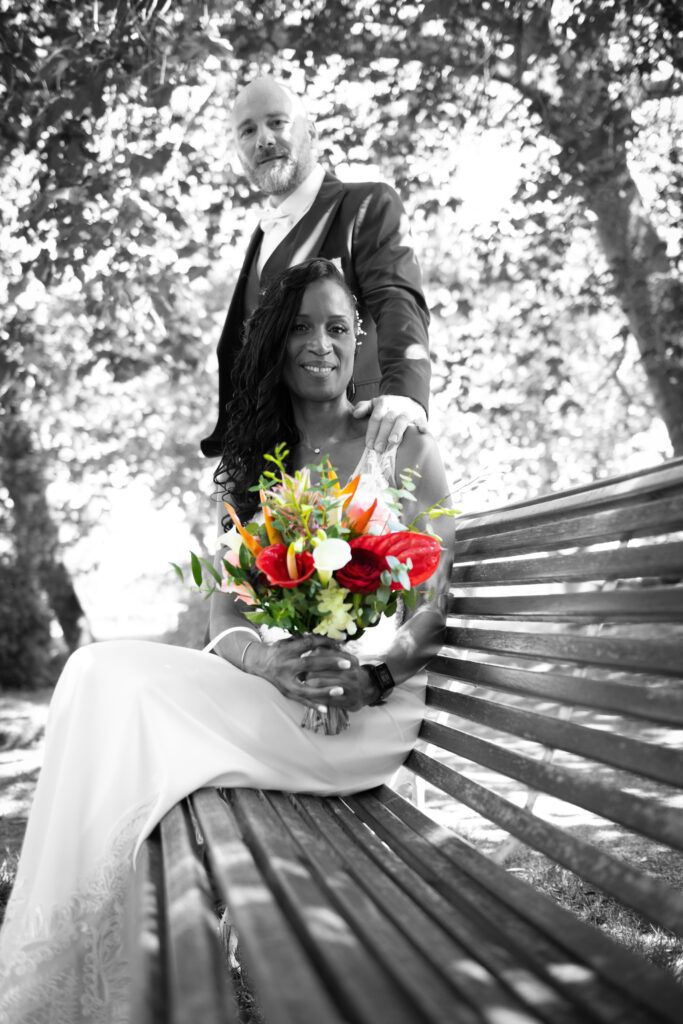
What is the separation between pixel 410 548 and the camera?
2529mm

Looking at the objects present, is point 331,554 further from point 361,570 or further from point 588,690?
point 588,690

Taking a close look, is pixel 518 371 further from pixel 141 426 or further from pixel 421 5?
pixel 141 426

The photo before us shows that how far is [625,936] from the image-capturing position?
11.0 feet

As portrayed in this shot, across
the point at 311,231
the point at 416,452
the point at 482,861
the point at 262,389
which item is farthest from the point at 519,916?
the point at 311,231

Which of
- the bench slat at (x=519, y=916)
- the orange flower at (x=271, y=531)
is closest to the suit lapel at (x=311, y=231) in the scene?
the orange flower at (x=271, y=531)

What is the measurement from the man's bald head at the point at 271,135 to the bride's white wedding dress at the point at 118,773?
2.39 metres

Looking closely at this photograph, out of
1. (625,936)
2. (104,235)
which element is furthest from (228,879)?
(104,235)

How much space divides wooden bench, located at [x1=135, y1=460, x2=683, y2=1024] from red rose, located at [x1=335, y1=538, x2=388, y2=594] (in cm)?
41

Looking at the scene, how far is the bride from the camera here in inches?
87.1

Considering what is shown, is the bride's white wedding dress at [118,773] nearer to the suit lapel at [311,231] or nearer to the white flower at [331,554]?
the white flower at [331,554]

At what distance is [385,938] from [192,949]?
32 centimetres

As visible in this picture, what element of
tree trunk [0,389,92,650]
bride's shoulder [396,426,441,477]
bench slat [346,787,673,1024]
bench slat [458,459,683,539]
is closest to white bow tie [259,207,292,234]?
bride's shoulder [396,426,441,477]

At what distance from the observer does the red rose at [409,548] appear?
8.13 feet

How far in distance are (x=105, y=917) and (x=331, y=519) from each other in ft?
3.68
